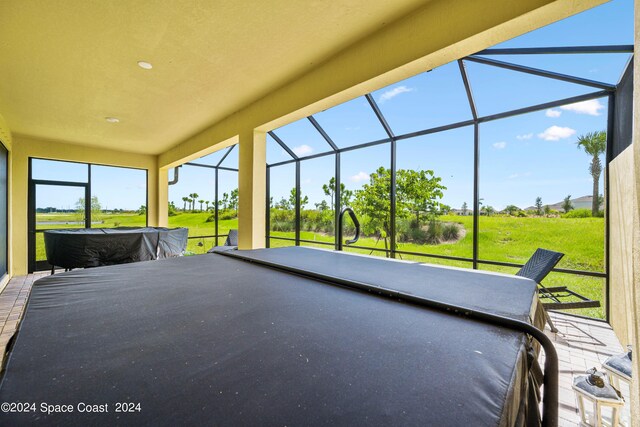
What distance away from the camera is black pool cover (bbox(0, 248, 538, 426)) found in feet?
1.72

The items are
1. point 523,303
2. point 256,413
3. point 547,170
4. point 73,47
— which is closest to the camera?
point 256,413

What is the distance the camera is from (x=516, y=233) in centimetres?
370

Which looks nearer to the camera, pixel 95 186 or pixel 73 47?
pixel 73 47

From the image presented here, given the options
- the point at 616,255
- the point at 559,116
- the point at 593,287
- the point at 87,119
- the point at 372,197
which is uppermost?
the point at 87,119

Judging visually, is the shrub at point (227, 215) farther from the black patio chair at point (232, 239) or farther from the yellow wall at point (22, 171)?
the yellow wall at point (22, 171)

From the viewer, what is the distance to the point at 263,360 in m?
0.71

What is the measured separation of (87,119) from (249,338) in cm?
560

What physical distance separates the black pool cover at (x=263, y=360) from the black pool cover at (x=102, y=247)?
336cm

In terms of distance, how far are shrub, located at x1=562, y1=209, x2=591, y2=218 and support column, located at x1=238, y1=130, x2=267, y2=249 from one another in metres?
3.96

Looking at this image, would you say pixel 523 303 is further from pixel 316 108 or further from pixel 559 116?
Answer: pixel 559 116

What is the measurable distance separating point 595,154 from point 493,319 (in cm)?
346

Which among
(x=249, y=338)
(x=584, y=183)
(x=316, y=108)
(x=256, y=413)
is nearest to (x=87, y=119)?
(x=316, y=108)

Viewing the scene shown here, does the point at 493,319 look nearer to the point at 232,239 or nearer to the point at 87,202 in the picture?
the point at 232,239

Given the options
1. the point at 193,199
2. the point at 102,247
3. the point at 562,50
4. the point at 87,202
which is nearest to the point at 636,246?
the point at 562,50
